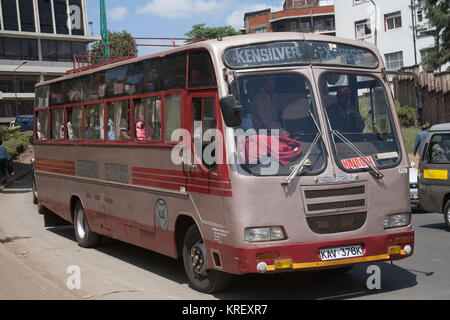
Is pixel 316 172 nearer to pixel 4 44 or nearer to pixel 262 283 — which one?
pixel 262 283

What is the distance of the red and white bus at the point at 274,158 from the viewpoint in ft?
24.5

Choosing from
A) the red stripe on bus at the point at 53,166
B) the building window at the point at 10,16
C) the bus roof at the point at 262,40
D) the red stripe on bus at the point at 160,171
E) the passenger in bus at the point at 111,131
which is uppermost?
Result: the building window at the point at 10,16

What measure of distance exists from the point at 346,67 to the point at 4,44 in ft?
274

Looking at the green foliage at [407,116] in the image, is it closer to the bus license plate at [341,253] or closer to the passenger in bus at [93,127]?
the passenger in bus at [93,127]

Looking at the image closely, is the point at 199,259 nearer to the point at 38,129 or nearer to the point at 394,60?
the point at 38,129

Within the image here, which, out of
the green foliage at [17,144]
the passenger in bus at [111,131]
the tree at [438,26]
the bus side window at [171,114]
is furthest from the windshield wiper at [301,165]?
the tree at [438,26]

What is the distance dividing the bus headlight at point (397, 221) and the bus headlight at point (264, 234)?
4.50ft

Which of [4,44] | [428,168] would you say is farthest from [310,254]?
[4,44]

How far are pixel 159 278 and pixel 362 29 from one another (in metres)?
48.1

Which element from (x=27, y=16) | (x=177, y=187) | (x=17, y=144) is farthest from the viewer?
(x=27, y=16)

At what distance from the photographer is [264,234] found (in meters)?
7.42

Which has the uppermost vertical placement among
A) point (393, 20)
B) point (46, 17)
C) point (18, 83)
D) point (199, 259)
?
point (46, 17)

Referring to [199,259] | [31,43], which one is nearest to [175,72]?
[199,259]

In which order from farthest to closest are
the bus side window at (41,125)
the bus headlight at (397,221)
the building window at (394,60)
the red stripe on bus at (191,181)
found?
the building window at (394,60), the bus side window at (41,125), the bus headlight at (397,221), the red stripe on bus at (191,181)
